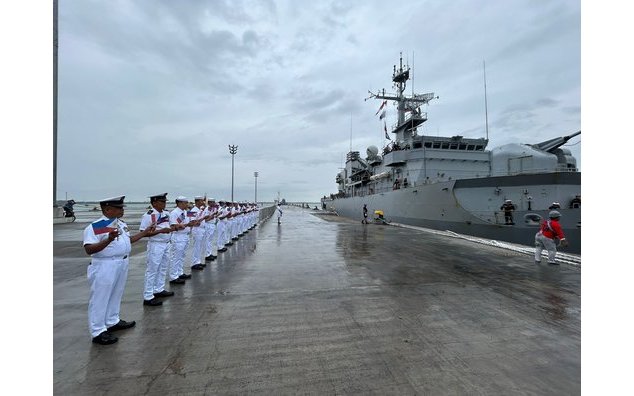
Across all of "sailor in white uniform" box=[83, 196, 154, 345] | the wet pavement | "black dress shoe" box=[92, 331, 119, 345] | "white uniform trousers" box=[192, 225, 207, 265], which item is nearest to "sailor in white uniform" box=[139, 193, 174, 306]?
the wet pavement

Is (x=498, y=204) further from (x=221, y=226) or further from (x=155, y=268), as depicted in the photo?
(x=155, y=268)

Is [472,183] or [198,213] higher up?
[472,183]

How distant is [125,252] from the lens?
353 cm

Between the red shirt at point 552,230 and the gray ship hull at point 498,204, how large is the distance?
4148 millimetres

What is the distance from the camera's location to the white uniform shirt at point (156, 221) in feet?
15.2

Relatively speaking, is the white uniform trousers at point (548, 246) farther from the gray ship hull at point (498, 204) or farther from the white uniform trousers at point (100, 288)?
the white uniform trousers at point (100, 288)

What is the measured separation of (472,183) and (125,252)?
14.4 metres

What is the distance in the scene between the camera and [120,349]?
3117 mm

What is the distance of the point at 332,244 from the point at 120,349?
849 cm

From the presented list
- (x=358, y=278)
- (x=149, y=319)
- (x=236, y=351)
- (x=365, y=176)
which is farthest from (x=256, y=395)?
(x=365, y=176)

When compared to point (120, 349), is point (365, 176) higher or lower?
higher

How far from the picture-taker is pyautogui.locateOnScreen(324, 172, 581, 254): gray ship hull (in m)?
11.5

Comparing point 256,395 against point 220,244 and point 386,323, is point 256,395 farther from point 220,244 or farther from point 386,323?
point 220,244

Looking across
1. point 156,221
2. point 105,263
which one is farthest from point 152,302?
point 105,263
